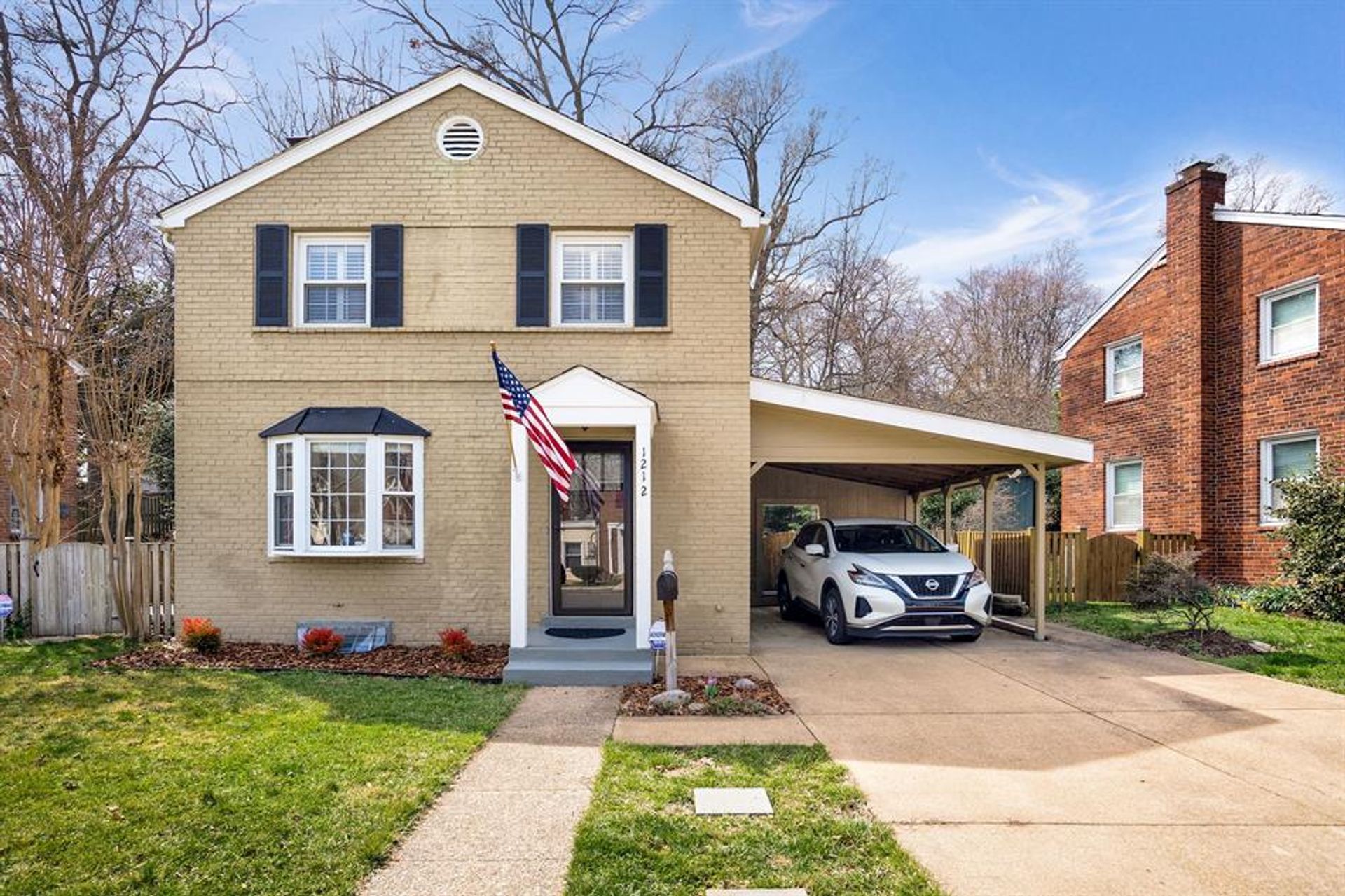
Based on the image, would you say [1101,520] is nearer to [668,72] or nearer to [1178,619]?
[1178,619]

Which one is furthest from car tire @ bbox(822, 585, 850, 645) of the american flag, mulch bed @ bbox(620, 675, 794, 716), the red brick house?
the red brick house

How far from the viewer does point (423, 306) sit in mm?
10055

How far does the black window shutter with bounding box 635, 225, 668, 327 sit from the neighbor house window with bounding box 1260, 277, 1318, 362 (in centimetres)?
1161

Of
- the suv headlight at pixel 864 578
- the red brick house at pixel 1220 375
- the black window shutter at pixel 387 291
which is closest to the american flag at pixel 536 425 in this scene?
the black window shutter at pixel 387 291

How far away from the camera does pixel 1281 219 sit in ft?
47.5

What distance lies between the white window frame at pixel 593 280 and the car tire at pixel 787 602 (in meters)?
5.30

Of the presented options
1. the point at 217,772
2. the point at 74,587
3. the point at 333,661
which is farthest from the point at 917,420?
the point at 74,587

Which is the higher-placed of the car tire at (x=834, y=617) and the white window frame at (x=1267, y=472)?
the white window frame at (x=1267, y=472)

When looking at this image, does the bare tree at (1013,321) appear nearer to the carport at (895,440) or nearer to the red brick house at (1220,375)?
the red brick house at (1220,375)

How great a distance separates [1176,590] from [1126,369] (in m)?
8.73

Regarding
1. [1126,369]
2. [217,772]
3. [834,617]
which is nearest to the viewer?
[217,772]

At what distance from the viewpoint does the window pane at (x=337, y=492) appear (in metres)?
9.83

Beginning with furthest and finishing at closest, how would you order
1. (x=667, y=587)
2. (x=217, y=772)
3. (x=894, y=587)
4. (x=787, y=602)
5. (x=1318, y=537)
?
(x=787, y=602) → (x=1318, y=537) → (x=894, y=587) → (x=667, y=587) → (x=217, y=772)

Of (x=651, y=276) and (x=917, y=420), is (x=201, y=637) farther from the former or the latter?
(x=917, y=420)
